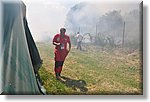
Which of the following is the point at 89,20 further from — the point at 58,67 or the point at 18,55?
the point at 18,55

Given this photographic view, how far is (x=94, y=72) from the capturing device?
1791mm

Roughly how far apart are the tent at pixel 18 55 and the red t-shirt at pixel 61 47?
4.8 inches

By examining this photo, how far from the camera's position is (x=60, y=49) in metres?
1.81

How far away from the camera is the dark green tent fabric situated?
177 cm

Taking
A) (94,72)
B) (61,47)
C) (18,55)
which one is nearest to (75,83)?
(94,72)

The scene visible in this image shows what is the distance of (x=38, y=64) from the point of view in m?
1.79

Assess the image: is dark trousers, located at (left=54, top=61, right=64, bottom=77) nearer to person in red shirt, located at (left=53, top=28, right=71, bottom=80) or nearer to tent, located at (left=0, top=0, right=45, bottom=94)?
person in red shirt, located at (left=53, top=28, right=71, bottom=80)

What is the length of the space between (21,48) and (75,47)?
1.12ft

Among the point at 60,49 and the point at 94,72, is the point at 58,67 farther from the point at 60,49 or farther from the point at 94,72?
the point at 94,72

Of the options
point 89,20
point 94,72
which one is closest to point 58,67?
point 94,72

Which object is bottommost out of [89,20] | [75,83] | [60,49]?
[75,83]

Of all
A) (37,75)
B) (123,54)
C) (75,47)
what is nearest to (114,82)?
(123,54)

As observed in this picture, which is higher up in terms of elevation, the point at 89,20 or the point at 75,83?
the point at 89,20

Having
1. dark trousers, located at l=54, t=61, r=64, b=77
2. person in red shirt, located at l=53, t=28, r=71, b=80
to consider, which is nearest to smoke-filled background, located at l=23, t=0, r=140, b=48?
person in red shirt, located at l=53, t=28, r=71, b=80
